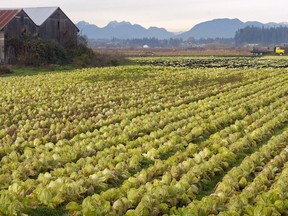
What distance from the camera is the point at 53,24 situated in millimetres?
45219

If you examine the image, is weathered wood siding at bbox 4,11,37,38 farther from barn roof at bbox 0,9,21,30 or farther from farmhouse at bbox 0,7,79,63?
barn roof at bbox 0,9,21,30

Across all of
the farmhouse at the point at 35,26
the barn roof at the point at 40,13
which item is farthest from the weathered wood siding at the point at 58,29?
the barn roof at the point at 40,13

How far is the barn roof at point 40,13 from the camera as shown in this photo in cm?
4421

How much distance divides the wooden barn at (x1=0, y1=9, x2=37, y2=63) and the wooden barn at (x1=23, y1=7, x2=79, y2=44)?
5.41ft

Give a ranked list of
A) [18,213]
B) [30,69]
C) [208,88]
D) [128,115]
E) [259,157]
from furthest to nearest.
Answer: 1. [30,69]
2. [208,88]
3. [128,115]
4. [259,157]
5. [18,213]

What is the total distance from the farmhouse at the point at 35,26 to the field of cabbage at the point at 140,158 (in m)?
Answer: 23.4

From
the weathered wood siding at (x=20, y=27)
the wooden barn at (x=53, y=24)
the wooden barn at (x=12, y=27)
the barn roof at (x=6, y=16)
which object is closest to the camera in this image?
the wooden barn at (x=12, y=27)

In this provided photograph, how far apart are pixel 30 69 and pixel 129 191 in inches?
1244

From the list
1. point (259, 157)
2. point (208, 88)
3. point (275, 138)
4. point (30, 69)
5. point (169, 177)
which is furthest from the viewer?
point (30, 69)

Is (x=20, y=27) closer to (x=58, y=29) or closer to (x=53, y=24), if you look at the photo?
(x=53, y=24)

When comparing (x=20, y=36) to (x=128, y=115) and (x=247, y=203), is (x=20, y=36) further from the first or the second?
(x=247, y=203)

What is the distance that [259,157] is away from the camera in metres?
8.70

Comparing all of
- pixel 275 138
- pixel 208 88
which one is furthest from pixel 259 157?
pixel 208 88

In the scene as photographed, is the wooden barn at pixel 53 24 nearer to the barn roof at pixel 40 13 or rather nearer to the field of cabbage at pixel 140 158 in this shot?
the barn roof at pixel 40 13
